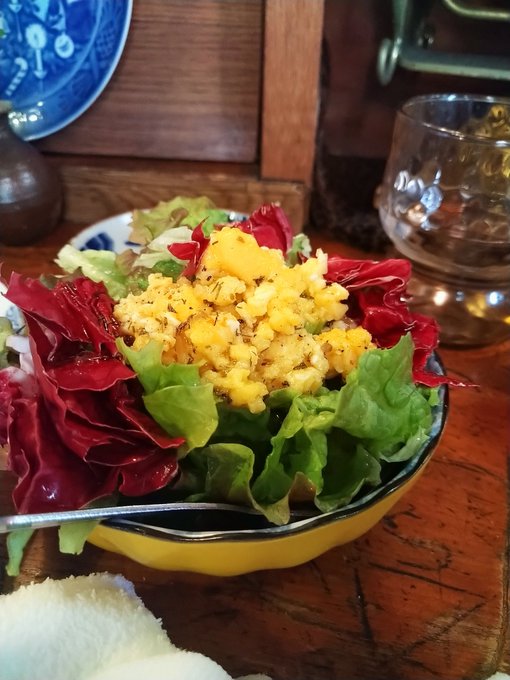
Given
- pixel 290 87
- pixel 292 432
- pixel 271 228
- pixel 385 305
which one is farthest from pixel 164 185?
pixel 292 432

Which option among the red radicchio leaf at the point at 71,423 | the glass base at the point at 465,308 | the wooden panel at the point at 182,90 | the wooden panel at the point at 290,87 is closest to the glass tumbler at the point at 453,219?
the glass base at the point at 465,308

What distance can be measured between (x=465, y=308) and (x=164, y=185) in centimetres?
47

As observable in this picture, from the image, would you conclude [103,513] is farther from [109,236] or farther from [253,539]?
[109,236]

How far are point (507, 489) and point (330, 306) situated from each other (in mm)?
256

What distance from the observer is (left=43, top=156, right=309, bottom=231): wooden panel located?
0.93 m

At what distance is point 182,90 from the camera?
92cm

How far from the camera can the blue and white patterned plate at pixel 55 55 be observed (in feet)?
2.84

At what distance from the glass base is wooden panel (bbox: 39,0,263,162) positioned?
1.15 ft

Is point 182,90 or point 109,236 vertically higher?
point 182,90

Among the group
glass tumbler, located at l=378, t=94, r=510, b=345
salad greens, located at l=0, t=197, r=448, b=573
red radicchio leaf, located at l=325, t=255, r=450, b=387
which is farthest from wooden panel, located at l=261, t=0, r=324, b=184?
salad greens, located at l=0, t=197, r=448, b=573

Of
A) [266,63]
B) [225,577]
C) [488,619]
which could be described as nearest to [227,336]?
[225,577]

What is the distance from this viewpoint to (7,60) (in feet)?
2.96

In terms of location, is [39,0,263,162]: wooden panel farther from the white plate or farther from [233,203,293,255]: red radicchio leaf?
[233,203,293,255]: red radicchio leaf

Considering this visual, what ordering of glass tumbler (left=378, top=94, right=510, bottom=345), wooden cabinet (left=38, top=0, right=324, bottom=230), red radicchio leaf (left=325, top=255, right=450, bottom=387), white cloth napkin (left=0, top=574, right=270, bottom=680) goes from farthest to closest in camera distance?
1. wooden cabinet (left=38, top=0, right=324, bottom=230)
2. glass tumbler (left=378, top=94, right=510, bottom=345)
3. red radicchio leaf (left=325, top=255, right=450, bottom=387)
4. white cloth napkin (left=0, top=574, right=270, bottom=680)
